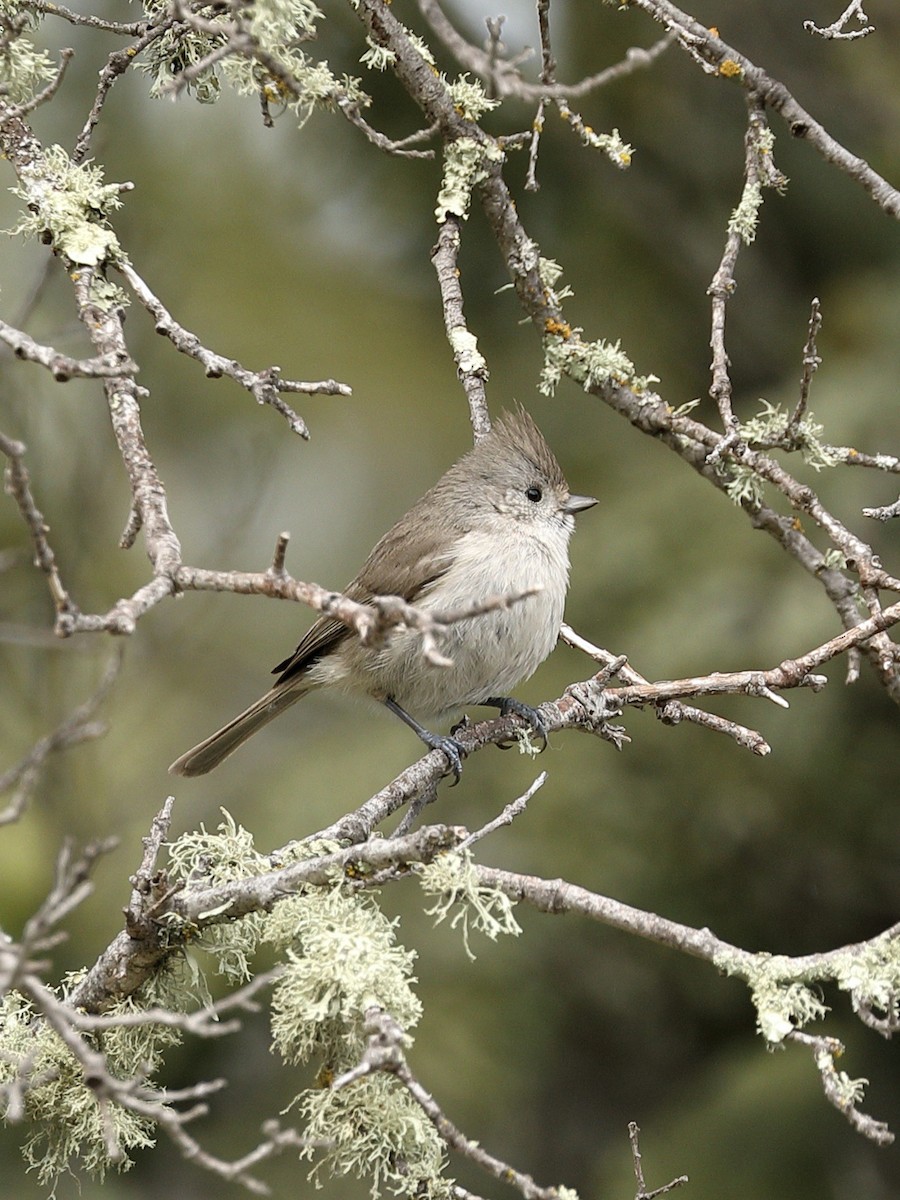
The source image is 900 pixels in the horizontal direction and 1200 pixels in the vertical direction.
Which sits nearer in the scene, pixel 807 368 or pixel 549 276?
pixel 807 368

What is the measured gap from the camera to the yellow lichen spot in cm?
359

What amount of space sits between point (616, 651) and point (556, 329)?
5.01ft

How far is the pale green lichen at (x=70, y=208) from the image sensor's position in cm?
291

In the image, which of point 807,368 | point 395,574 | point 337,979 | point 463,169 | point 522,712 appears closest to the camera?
point 337,979

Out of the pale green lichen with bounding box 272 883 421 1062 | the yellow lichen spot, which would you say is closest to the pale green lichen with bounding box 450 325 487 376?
the yellow lichen spot

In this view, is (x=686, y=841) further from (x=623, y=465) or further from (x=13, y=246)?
(x=13, y=246)

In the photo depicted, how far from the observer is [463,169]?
3.49 meters

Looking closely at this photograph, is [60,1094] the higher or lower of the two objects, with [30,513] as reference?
lower

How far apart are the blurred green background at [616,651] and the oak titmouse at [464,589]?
61cm

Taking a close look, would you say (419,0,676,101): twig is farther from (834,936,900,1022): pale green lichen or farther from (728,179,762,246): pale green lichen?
(834,936,900,1022): pale green lichen

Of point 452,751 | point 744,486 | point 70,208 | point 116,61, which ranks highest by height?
point 116,61

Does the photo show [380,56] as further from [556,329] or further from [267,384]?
[267,384]

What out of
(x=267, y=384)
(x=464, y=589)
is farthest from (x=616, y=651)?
(x=267, y=384)

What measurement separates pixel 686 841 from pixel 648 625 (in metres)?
0.78
